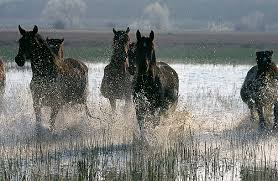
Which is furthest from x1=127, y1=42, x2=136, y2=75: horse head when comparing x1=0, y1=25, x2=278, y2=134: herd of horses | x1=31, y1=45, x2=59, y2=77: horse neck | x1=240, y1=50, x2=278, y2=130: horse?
x1=240, y1=50, x2=278, y2=130: horse

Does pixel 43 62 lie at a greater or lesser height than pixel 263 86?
greater

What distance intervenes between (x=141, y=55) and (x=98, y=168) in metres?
2.99

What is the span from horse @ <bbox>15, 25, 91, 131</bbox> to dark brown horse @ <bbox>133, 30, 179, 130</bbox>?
95.7 inches

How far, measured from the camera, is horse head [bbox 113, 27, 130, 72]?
55.4ft

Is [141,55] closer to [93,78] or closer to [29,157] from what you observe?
[29,157]

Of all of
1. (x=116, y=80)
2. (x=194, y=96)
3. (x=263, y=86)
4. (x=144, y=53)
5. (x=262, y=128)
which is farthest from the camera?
(x=194, y=96)

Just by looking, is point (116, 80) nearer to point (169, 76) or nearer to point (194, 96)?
point (169, 76)

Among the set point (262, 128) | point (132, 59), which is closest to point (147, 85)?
point (132, 59)

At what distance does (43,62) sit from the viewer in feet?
50.2

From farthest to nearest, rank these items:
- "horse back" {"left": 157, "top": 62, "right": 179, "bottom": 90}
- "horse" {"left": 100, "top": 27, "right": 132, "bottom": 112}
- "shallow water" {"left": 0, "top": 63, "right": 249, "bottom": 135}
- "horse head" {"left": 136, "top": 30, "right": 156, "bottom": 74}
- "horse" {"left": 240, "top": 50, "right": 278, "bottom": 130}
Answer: "shallow water" {"left": 0, "top": 63, "right": 249, "bottom": 135}, "horse" {"left": 100, "top": 27, "right": 132, "bottom": 112}, "horse" {"left": 240, "top": 50, "right": 278, "bottom": 130}, "horse back" {"left": 157, "top": 62, "right": 179, "bottom": 90}, "horse head" {"left": 136, "top": 30, "right": 156, "bottom": 74}

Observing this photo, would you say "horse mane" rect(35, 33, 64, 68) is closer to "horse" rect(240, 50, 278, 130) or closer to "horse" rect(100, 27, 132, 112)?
"horse" rect(100, 27, 132, 112)

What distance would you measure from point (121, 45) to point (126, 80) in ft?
3.19

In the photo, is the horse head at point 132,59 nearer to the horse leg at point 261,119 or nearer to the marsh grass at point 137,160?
the marsh grass at point 137,160

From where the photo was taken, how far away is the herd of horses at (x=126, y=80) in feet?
45.0
